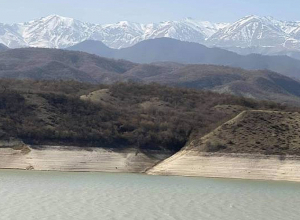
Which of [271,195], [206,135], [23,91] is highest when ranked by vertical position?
[23,91]

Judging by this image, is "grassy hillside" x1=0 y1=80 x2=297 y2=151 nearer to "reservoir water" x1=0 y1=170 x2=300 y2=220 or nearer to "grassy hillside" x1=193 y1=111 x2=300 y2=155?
"grassy hillside" x1=193 y1=111 x2=300 y2=155

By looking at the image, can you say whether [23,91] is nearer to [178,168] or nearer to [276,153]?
[178,168]

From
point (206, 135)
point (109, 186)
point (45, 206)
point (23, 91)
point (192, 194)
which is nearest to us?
point (45, 206)

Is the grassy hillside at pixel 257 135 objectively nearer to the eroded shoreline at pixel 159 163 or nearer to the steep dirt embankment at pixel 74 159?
the eroded shoreline at pixel 159 163

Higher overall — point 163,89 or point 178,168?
point 163,89

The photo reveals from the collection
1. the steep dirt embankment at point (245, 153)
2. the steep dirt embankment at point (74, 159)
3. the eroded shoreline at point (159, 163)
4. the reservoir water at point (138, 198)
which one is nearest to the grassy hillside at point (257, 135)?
the steep dirt embankment at point (245, 153)

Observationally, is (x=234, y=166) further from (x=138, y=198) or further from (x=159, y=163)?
(x=138, y=198)

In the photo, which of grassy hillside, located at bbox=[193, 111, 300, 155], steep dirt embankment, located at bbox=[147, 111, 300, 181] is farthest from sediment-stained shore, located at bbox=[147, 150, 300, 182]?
grassy hillside, located at bbox=[193, 111, 300, 155]

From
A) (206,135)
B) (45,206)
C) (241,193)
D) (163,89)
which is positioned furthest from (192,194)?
(163,89)
